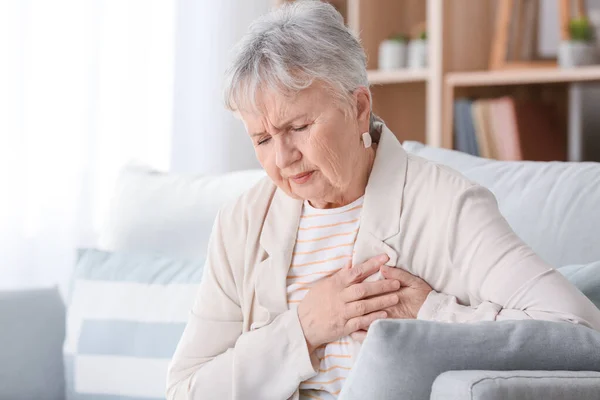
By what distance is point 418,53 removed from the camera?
306cm

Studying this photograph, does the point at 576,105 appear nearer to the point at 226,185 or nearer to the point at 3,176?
the point at 226,185

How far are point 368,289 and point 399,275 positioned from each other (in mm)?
57

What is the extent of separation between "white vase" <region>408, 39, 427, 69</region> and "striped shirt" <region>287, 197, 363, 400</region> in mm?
1569

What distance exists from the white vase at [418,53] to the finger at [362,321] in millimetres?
1751

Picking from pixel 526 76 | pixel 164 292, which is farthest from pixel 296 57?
pixel 526 76

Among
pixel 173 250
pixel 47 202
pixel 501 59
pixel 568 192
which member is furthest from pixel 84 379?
pixel 501 59

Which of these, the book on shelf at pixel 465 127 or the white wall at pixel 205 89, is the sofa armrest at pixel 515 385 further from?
the white wall at pixel 205 89

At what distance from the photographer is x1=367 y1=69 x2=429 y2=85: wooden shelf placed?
297 centimetres

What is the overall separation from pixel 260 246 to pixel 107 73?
161 centimetres

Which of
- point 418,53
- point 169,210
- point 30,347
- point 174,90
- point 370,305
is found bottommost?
point 30,347

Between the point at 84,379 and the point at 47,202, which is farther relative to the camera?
the point at 47,202

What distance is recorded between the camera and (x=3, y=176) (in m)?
2.85

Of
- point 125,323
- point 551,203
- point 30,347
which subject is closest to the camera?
point 551,203

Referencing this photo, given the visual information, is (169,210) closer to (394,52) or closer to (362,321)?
(362,321)
